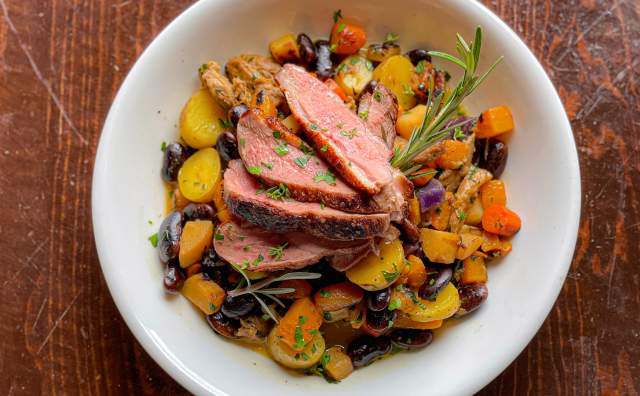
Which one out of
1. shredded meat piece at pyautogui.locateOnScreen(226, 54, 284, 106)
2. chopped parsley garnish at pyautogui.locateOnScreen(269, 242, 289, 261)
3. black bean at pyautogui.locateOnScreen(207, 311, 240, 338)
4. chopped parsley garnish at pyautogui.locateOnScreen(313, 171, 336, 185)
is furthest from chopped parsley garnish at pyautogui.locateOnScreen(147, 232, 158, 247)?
chopped parsley garnish at pyautogui.locateOnScreen(313, 171, 336, 185)

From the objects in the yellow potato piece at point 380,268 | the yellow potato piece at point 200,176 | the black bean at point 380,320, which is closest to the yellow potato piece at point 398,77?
the yellow potato piece at point 380,268

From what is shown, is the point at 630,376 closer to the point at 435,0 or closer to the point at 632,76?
the point at 632,76

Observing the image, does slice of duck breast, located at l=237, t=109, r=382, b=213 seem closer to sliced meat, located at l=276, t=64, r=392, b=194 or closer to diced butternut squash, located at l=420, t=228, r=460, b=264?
sliced meat, located at l=276, t=64, r=392, b=194

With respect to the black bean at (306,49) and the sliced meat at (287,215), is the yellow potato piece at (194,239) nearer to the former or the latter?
the sliced meat at (287,215)

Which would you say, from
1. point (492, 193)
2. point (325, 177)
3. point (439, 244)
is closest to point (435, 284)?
point (439, 244)

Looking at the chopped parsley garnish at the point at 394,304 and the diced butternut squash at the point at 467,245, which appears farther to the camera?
the diced butternut squash at the point at 467,245

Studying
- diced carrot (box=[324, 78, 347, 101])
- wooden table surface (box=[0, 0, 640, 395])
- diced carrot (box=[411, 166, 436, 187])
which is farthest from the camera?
wooden table surface (box=[0, 0, 640, 395])

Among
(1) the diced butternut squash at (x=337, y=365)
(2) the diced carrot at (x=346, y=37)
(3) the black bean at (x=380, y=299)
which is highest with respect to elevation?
(2) the diced carrot at (x=346, y=37)

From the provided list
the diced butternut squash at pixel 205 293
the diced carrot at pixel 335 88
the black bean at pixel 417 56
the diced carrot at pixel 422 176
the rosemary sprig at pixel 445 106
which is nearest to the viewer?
the rosemary sprig at pixel 445 106
